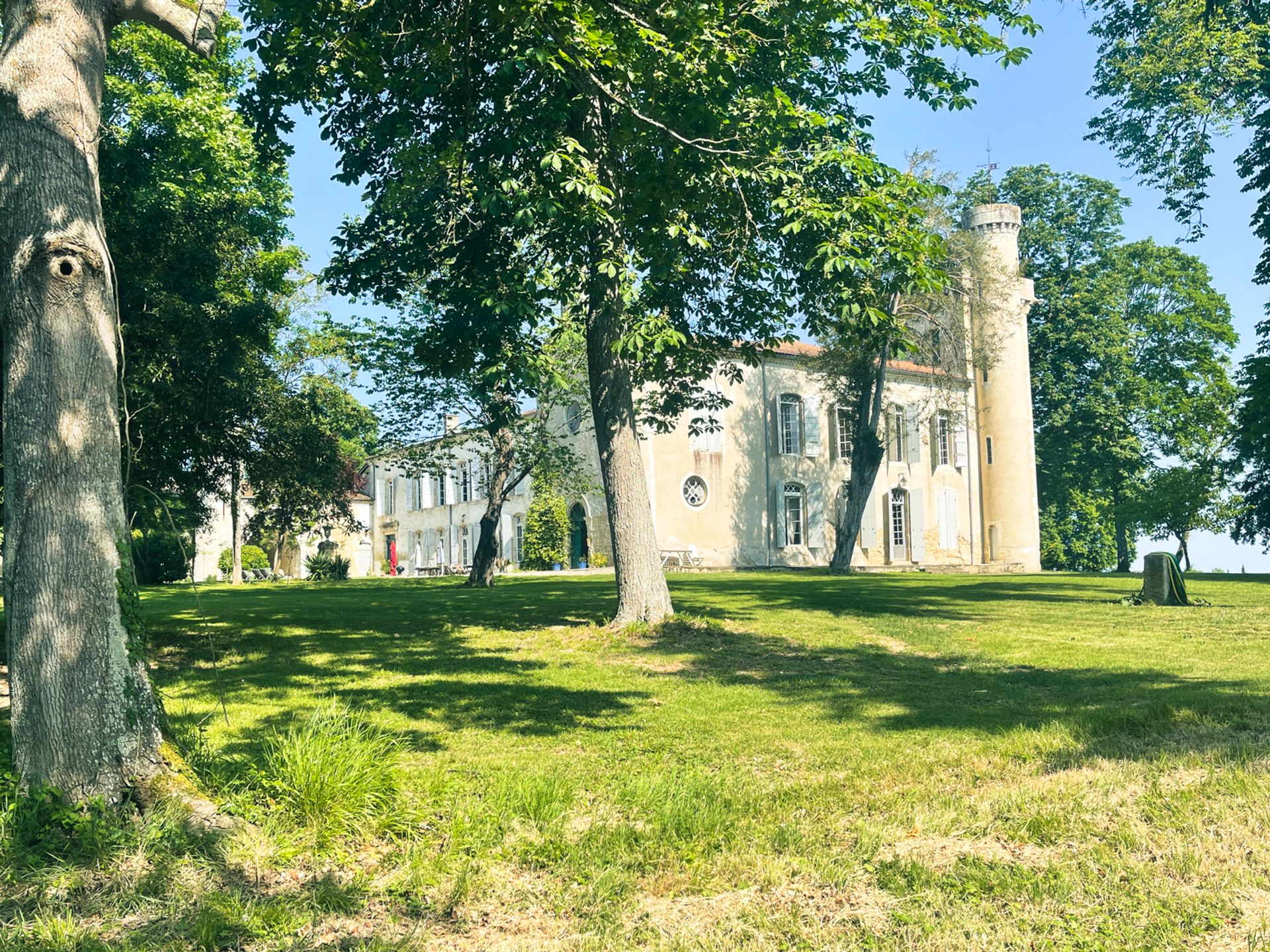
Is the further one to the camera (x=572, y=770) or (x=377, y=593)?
(x=377, y=593)

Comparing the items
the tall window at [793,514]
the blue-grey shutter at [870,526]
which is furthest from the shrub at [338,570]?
the blue-grey shutter at [870,526]

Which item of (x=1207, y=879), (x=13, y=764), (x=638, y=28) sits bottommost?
(x=1207, y=879)

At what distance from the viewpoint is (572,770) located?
5.94 metres

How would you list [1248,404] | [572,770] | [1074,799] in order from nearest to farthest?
[1074,799] → [572,770] → [1248,404]

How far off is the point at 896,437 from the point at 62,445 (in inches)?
1488

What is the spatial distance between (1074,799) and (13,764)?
503 cm

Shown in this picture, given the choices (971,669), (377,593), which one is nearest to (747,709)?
(971,669)

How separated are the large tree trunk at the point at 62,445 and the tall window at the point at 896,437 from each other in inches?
1441

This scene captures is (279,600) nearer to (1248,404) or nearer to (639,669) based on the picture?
(639,669)

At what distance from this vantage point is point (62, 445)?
4.67 metres

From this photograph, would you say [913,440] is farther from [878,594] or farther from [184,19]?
[184,19]

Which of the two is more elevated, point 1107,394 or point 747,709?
point 1107,394

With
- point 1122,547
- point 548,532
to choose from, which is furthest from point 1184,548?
point 548,532

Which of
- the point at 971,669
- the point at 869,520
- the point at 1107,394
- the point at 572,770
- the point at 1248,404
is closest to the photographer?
the point at 572,770
